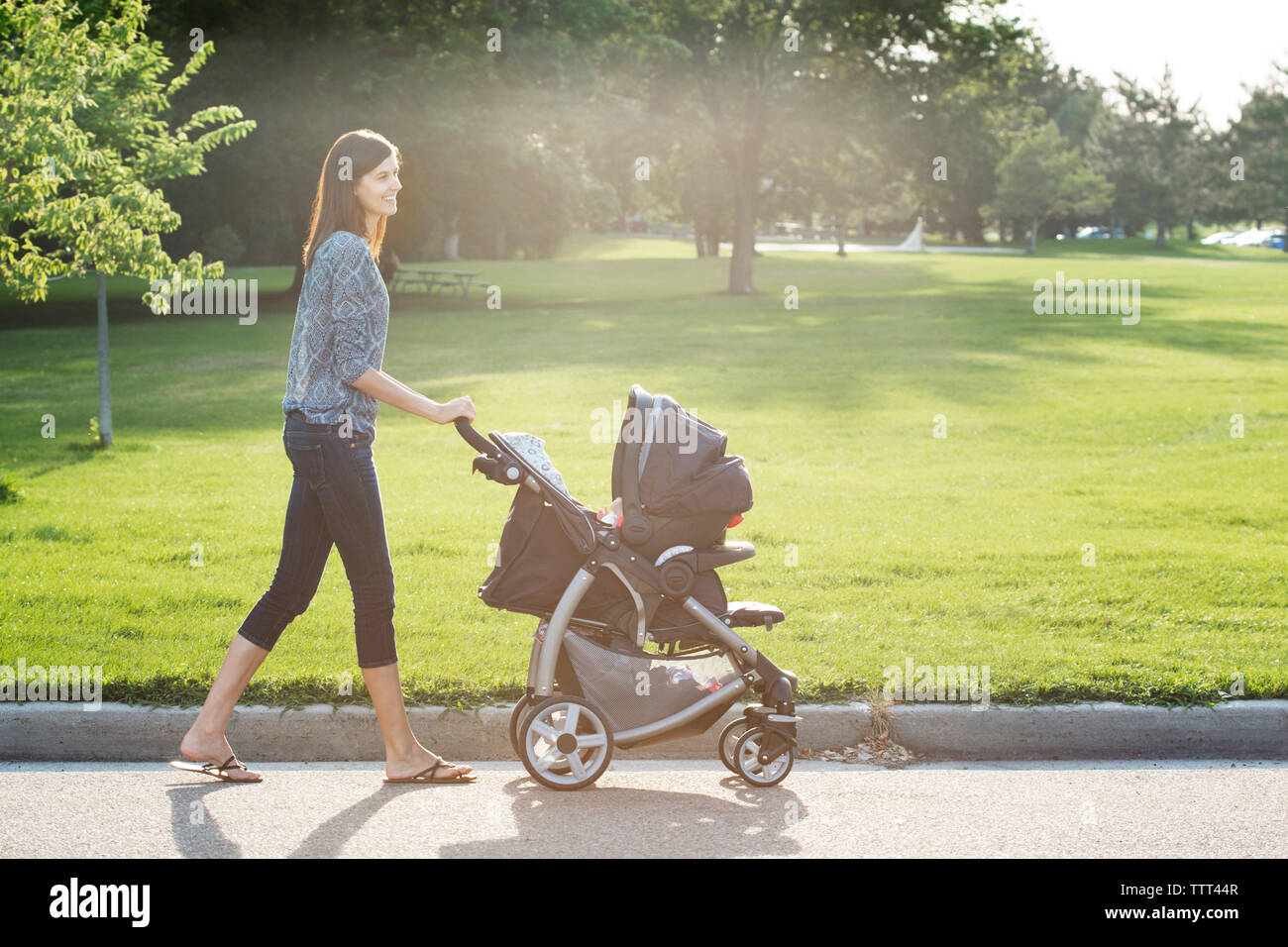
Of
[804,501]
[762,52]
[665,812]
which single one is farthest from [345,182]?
[762,52]

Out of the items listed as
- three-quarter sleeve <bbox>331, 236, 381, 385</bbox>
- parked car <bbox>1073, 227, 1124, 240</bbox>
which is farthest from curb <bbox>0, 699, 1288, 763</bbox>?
parked car <bbox>1073, 227, 1124, 240</bbox>

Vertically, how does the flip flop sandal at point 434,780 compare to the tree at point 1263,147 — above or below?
below

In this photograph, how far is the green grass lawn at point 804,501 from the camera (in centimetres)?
574

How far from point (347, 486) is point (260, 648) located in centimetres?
70

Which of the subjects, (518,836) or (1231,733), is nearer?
(518,836)

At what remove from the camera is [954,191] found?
81625mm

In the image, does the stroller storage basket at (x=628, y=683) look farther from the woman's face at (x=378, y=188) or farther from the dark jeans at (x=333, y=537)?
the woman's face at (x=378, y=188)

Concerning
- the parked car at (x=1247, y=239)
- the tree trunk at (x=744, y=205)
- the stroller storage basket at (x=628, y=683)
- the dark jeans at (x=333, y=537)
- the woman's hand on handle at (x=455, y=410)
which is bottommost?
the stroller storage basket at (x=628, y=683)

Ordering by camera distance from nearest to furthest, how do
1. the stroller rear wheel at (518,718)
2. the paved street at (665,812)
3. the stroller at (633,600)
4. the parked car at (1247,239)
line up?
the paved street at (665,812)
the stroller at (633,600)
the stroller rear wheel at (518,718)
the parked car at (1247,239)

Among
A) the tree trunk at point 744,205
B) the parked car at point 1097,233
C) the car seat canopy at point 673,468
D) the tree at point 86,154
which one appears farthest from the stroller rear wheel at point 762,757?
the parked car at point 1097,233

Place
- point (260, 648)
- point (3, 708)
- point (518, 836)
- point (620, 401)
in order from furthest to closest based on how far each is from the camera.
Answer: point (620, 401), point (3, 708), point (260, 648), point (518, 836)

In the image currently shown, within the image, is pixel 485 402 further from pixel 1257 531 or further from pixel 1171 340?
Answer: pixel 1171 340

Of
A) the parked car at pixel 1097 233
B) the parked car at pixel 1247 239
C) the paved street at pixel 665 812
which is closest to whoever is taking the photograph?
the paved street at pixel 665 812
